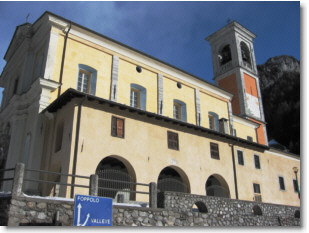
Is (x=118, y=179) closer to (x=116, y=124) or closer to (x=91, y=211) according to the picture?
(x=116, y=124)

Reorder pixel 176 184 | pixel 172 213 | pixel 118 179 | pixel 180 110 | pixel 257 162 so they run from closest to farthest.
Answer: pixel 172 213 → pixel 118 179 → pixel 176 184 → pixel 257 162 → pixel 180 110

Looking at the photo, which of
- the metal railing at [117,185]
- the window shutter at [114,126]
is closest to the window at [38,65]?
the window shutter at [114,126]

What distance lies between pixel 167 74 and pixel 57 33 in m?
7.54

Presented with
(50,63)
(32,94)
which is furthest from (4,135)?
(50,63)

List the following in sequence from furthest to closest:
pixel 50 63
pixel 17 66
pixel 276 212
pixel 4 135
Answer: pixel 17 66 < pixel 4 135 < pixel 50 63 < pixel 276 212

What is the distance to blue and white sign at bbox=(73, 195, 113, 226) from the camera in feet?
24.5

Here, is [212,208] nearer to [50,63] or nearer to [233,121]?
[50,63]

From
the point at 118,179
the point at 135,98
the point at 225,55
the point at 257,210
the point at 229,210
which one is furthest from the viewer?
the point at 225,55

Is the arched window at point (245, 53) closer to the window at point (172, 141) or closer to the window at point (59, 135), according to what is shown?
the window at point (172, 141)

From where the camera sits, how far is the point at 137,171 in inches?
537

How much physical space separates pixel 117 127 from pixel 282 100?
69.9ft

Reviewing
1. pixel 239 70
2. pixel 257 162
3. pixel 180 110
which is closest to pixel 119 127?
pixel 180 110

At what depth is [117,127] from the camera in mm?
13945

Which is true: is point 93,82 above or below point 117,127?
above
